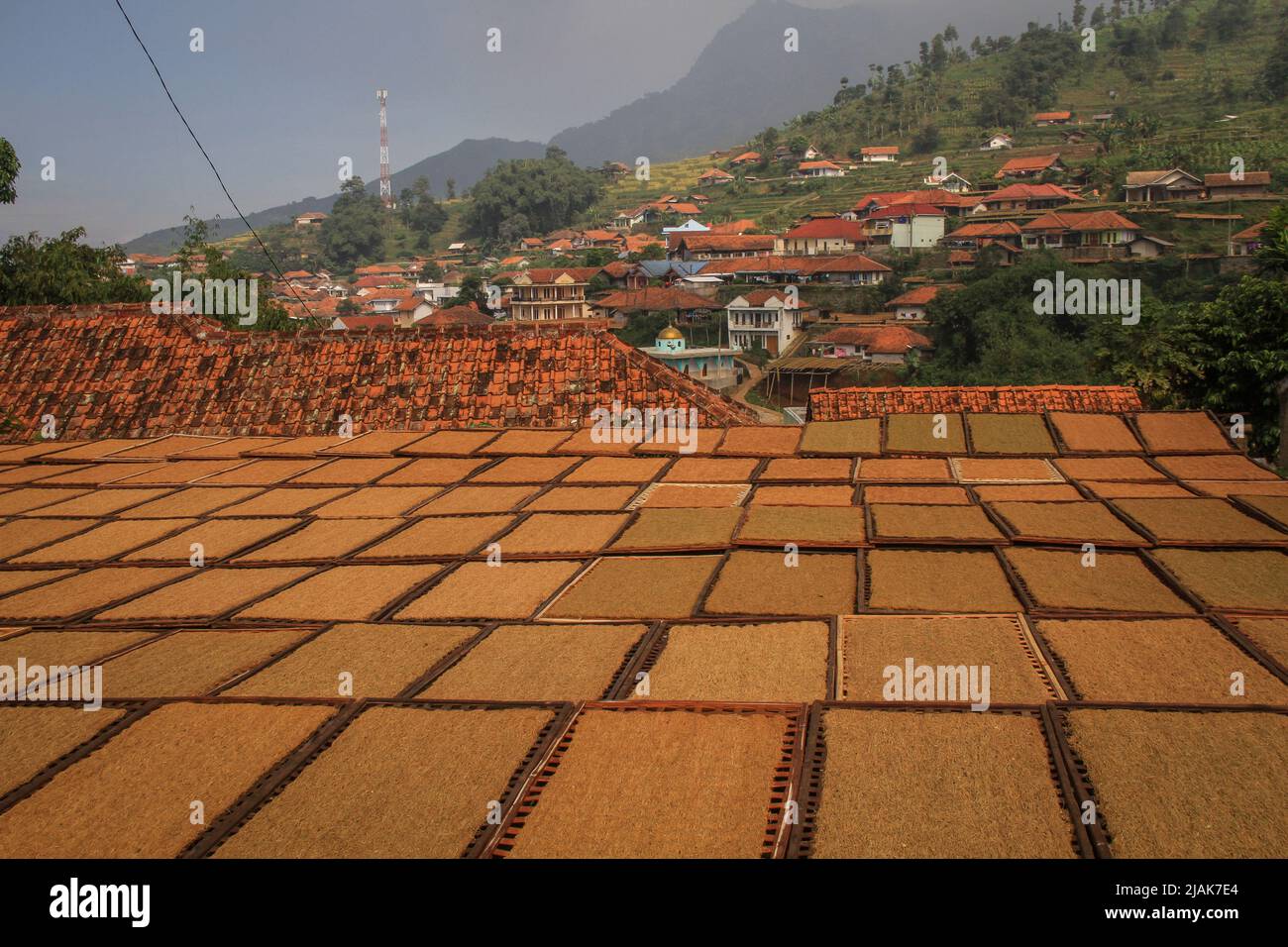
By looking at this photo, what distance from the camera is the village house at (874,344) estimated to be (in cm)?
4272

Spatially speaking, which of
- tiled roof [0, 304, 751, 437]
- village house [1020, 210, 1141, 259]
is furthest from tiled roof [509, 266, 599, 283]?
tiled roof [0, 304, 751, 437]

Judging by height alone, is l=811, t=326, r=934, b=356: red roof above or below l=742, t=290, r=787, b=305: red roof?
below

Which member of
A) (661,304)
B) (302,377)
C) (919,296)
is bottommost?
(302,377)

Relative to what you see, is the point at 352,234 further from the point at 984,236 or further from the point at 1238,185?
the point at 1238,185

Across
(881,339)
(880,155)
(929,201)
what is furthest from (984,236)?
(880,155)

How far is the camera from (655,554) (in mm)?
7527

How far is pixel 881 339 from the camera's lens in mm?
43875

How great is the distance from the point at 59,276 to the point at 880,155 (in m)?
81.7

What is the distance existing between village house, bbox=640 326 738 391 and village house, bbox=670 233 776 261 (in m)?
21.6

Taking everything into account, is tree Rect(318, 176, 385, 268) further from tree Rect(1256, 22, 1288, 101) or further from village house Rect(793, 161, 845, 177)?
tree Rect(1256, 22, 1288, 101)

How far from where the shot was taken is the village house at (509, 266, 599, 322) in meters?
62.2
